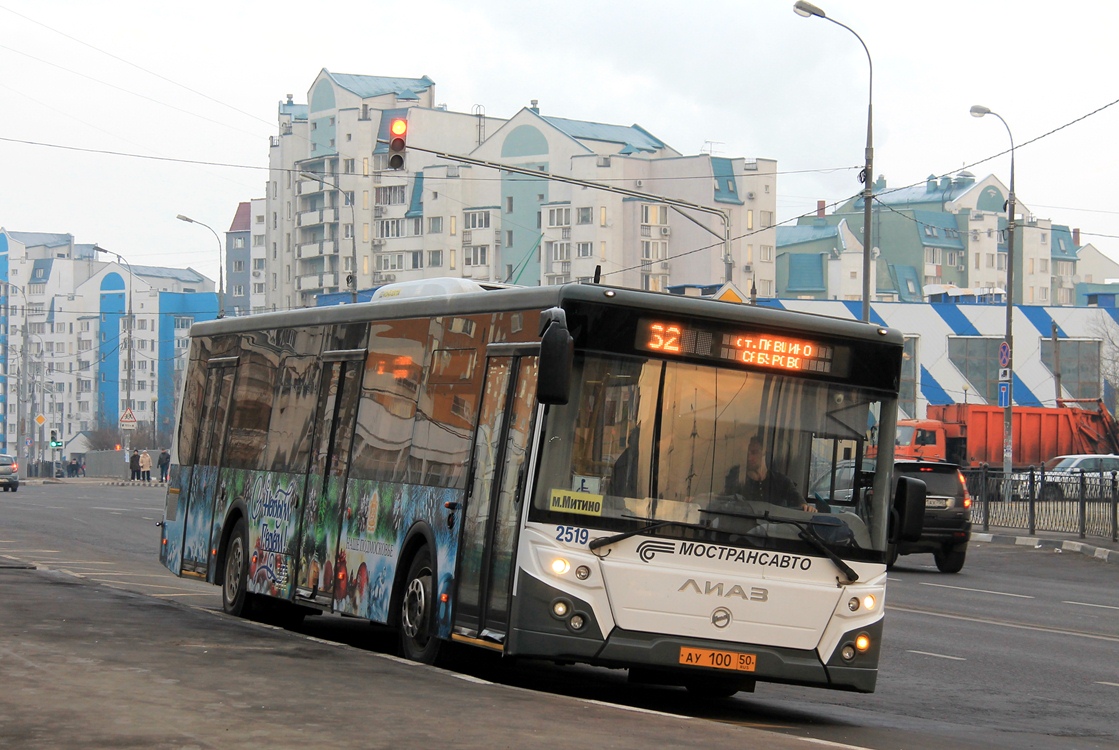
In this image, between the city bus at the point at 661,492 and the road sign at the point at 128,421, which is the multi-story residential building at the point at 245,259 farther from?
the city bus at the point at 661,492

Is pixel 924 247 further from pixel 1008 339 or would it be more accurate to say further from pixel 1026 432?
pixel 1008 339

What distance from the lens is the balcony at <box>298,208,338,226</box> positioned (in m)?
129

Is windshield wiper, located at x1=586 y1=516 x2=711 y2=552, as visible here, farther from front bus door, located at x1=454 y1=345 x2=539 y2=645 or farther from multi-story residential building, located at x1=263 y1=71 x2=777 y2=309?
multi-story residential building, located at x1=263 y1=71 x2=777 y2=309

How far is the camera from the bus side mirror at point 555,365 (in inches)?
366

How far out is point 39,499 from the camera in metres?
47.8

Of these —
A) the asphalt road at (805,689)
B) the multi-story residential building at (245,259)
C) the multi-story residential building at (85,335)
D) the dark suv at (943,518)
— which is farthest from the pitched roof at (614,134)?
the asphalt road at (805,689)

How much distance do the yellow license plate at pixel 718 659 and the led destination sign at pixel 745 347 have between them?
1801 mm

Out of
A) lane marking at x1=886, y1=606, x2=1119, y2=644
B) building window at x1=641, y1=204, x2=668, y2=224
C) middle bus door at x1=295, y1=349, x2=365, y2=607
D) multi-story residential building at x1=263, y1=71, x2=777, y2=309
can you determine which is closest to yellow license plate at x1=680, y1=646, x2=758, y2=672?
middle bus door at x1=295, y1=349, x2=365, y2=607

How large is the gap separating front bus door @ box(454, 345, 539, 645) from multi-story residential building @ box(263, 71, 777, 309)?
101 m

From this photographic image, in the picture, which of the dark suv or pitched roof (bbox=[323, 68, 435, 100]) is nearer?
the dark suv

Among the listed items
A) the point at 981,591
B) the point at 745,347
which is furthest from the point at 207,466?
the point at 981,591

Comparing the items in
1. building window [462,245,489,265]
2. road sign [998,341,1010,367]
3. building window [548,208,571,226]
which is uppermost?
building window [548,208,571,226]

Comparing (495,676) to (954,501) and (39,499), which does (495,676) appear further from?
(39,499)

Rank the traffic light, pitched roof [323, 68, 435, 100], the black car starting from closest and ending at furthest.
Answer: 1. the traffic light
2. the black car
3. pitched roof [323, 68, 435, 100]
